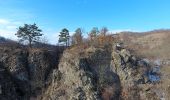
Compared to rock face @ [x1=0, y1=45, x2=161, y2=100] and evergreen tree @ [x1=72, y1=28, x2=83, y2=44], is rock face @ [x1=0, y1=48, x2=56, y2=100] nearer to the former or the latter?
rock face @ [x1=0, y1=45, x2=161, y2=100]

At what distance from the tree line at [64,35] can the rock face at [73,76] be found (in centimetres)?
407

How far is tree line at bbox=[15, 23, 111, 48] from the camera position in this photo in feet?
213

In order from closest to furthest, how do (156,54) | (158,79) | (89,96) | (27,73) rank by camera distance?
1. (89,96)
2. (27,73)
3. (158,79)
4. (156,54)

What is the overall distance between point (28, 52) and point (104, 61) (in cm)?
1264

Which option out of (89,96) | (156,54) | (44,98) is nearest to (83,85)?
(89,96)

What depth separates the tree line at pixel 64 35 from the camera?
65062 millimetres

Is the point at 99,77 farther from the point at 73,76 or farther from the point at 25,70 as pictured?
the point at 25,70

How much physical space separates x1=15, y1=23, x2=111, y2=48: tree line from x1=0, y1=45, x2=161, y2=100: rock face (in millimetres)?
4069

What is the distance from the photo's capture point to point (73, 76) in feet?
193

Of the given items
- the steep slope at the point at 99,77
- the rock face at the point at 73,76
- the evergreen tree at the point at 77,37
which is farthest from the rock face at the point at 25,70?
the evergreen tree at the point at 77,37

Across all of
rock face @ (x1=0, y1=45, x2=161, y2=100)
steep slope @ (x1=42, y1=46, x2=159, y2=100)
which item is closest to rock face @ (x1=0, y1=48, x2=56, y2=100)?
rock face @ (x1=0, y1=45, x2=161, y2=100)

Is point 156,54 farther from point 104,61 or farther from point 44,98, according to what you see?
point 44,98

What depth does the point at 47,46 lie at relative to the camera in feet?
221

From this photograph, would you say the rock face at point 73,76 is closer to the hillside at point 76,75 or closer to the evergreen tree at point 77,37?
the hillside at point 76,75
